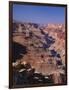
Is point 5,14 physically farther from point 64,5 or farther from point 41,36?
point 64,5

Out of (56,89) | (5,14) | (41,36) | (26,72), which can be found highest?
(5,14)

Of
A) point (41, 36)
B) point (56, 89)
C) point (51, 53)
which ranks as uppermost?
point (41, 36)

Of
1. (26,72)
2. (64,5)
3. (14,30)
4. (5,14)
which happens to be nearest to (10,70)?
(26,72)

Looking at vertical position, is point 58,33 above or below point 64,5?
below

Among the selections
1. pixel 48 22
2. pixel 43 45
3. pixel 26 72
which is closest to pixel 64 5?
pixel 48 22

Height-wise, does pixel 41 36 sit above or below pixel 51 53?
above

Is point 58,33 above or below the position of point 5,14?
below

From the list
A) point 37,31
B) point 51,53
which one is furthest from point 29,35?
point 51,53

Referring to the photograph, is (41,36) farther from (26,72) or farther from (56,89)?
(56,89)
